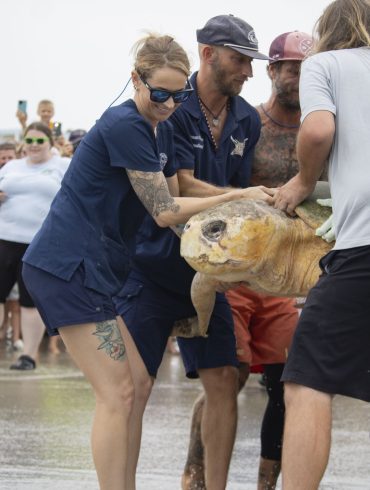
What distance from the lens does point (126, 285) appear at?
5.61 metres

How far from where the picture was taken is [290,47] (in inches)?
234

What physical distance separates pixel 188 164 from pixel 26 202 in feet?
18.4

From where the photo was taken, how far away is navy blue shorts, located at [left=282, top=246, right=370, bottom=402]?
4.21 metres

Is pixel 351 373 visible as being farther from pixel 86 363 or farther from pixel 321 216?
pixel 86 363

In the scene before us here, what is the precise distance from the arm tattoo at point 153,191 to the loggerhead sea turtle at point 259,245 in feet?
0.52

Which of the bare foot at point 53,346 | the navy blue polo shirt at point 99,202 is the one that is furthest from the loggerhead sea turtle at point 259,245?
the bare foot at point 53,346

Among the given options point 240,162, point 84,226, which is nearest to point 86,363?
point 84,226

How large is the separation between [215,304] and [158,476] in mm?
1056

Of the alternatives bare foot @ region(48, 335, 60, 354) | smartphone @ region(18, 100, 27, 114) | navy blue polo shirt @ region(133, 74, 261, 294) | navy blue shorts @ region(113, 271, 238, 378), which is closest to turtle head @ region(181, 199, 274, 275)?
navy blue polo shirt @ region(133, 74, 261, 294)

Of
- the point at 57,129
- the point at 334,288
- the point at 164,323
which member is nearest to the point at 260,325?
the point at 164,323

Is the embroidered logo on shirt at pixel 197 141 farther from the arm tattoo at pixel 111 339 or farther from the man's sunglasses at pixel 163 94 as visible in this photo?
the arm tattoo at pixel 111 339

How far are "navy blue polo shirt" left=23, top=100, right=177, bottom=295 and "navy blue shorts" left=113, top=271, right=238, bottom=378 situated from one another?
592 millimetres

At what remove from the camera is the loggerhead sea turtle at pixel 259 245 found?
456 cm

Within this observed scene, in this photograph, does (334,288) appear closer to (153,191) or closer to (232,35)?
(153,191)
